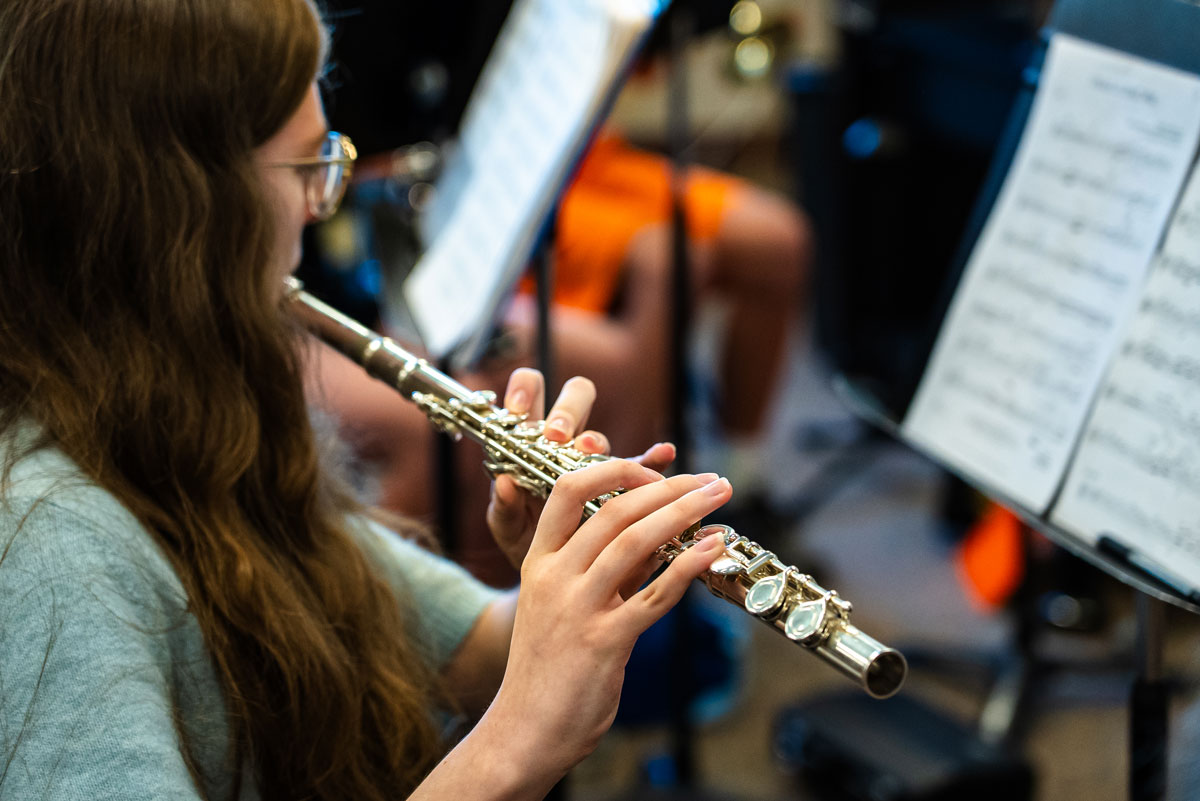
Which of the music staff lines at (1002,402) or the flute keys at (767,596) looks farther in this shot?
the music staff lines at (1002,402)

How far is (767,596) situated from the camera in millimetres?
718

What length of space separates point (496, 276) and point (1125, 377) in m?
0.65

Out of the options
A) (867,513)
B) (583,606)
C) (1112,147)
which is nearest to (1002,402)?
(1112,147)

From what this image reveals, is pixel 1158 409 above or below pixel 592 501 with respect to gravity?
above

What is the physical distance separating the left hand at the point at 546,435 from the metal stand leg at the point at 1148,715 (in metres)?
0.49

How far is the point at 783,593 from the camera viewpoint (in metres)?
0.72

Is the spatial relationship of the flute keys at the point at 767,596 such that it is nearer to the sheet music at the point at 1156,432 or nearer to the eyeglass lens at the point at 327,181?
the sheet music at the point at 1156,432

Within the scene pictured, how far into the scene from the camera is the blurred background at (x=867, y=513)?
1767mm

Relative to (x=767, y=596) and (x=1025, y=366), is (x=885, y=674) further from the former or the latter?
(x=1025, y=366)

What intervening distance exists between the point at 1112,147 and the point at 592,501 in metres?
0.60

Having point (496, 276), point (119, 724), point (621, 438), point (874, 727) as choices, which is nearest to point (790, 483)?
point (621, 438)

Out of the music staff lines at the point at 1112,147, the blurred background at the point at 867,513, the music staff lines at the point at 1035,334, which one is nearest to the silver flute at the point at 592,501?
the music staff lines at the point at 1035,334

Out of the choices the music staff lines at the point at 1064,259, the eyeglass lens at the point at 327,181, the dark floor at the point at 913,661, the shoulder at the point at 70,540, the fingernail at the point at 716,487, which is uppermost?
the music staff lines at the point at 1064,259

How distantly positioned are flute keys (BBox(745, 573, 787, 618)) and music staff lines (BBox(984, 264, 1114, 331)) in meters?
0.49
